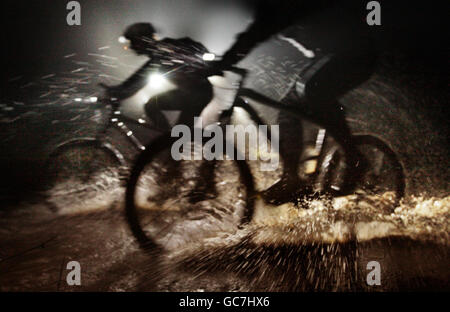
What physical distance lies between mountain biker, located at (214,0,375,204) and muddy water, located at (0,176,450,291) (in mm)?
497

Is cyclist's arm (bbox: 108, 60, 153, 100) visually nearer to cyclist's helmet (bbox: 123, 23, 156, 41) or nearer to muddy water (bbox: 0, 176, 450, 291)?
cyclist's helmet (bbox: 123, 23, 156, 41)

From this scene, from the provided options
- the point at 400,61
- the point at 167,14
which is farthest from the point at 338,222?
the point at 167,14

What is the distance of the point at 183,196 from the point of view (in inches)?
106

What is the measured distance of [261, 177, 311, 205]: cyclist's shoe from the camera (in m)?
2.66

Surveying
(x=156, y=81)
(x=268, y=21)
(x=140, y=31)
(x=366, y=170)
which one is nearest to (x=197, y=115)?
(x=156, y=81)

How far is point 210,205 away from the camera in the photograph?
2609 millimetres

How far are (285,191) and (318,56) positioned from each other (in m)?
1.62

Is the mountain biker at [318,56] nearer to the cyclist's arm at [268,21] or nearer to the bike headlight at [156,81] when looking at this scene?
the cyclist's arm at [268,21]

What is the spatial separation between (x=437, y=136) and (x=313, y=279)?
2436 millimetres

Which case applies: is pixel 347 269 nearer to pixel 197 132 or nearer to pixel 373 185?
pixel 373 185

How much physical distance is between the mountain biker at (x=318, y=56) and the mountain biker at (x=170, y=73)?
0.95 feet

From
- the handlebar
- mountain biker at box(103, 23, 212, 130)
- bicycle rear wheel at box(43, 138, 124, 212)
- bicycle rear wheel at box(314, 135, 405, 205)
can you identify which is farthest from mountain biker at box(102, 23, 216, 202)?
bicycle rear wheel at box(314, 135, 405, 205)

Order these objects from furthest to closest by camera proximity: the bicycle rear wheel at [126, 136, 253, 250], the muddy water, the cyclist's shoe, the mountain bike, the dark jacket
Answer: the dark jacket, the cyclist's shoe, the mountain bike, the bicycle rear wheel at [126, 136, 253, 250], the muddy water

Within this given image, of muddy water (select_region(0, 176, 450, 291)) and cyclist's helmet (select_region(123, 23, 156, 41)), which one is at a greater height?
cyclist's helmet (select_region(123, 23, 156, 41))
